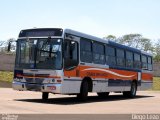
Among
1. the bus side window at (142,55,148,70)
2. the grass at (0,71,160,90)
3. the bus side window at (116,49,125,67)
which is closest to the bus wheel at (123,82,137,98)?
the bus side window at (142,55,148,70)

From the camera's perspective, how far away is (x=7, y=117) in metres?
11.7

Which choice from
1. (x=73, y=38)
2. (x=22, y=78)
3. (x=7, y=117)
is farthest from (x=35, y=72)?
(x=7, y=117)

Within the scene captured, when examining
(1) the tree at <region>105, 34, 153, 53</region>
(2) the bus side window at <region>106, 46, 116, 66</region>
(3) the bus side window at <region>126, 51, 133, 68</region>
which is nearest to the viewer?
(2) the bus side window at <region>106, 46, 116, 66</region>

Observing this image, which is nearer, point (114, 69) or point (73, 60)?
point (73, 60)

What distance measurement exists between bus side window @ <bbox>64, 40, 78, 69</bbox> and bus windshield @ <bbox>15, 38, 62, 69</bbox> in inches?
12.3

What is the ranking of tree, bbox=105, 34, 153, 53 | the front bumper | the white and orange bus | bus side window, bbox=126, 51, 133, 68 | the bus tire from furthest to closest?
tree, bbox=105, 34, 153, 53
bus side window, bbox=126, 51, 133, 68
the bus tire
the white and orange bus
the front bumper

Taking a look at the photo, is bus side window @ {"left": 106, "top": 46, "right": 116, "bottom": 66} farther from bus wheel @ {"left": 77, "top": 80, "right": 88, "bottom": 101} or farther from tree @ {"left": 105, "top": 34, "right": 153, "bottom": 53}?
tree @ {"left": 105, "top": 34, "right": 153, "bottom": 53}

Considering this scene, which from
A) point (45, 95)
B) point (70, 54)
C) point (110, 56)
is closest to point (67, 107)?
point (70, 54)

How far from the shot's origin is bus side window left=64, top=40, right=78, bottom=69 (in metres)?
18.1

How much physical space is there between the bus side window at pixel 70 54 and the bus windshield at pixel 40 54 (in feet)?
1.02

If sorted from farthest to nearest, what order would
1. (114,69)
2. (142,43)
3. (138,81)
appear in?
(142,43)
(138,81)
(114,69)

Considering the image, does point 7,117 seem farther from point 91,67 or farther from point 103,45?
point 103,45

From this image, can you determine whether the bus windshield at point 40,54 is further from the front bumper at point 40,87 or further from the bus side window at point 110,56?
the bus side window at point 110,56

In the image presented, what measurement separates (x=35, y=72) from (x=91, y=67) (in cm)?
342
